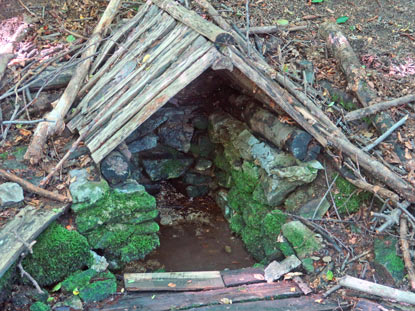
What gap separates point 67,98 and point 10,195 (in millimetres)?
1624

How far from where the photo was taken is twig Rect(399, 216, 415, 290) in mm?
4383

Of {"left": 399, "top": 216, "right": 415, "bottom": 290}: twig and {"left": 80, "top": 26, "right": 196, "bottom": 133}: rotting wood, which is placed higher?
{"left": 80, "top": 26, "right": 196, "bottom": 133}: rotting wood

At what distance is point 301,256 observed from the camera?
505 cm

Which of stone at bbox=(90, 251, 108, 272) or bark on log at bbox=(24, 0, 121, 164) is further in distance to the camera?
bark on log at bbox=(24, 0, 121, 164)

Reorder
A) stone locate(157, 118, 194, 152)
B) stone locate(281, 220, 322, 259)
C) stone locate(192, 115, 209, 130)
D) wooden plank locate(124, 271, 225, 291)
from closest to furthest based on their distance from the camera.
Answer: wooden plank locate(124, 271, 225, 291) → stone locate(281, 220, 322, 259) → stone locate(157, 118, 194, 152) → stone locate(192, 115, 209, 130)

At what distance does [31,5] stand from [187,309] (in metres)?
5.55

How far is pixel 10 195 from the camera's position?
4742 mm

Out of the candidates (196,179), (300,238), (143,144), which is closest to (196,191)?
(196,179)

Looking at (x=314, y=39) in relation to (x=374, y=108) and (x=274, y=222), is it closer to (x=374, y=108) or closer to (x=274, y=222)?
(x=374, y=108)

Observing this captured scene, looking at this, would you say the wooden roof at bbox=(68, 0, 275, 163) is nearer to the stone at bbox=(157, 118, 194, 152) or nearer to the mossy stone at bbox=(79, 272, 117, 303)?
the mossy stone at bbox=(79, 272, 117, 303)

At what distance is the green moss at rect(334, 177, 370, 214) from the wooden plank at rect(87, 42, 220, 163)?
234cm

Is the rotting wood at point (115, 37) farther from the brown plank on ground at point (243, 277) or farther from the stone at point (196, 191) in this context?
the brown plank on ground at point (243, 277)

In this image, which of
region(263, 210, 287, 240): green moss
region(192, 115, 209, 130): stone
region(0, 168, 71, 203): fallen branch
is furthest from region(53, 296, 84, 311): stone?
region(192, 115, 209, 130): stone

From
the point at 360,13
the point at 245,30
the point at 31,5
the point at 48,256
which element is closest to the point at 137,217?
the point at 48,256
